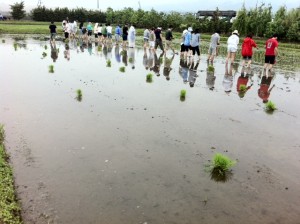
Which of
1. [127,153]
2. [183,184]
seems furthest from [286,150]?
[127,153]

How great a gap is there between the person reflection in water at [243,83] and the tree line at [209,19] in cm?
2673

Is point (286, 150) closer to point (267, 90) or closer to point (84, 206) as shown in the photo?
point (84, 206)

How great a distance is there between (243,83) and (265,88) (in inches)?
40.6

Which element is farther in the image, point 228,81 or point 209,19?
point 209,19

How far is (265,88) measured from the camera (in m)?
14.2

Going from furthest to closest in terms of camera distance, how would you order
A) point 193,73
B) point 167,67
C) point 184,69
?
point 167,67 < point 184,69 < point 193,73

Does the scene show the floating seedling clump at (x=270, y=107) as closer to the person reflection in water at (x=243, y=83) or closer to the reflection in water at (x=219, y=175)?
the person reflection in water at (x=243, y=83)

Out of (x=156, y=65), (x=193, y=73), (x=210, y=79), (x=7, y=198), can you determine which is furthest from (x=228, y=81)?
(x=7, y=198)

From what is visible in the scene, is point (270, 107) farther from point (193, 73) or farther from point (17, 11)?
point (17, 11)

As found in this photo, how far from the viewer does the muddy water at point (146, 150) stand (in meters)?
5.55

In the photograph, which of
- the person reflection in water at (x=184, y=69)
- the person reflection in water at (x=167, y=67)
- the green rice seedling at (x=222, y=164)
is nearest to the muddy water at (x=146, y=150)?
the green rice seedling at (x=222, y=164)

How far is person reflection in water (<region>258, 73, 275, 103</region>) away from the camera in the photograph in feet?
41.5

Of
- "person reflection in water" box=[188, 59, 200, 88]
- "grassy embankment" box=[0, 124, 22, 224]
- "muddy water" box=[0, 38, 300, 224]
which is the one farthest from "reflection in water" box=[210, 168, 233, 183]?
"person reflection in water" box=[188, 59, 200, 88]

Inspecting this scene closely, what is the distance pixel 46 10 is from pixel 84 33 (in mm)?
30535
